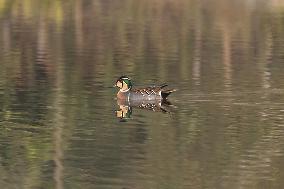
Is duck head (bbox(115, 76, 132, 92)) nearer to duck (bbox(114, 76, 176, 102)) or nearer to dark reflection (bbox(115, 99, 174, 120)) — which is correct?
duck (bbox(114, 76, 176, 102))

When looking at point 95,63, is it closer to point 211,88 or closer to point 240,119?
point 211,88

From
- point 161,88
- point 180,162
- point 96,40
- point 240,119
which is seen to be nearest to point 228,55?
point 96,40

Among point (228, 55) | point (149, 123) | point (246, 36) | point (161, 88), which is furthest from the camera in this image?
point (246, 36)

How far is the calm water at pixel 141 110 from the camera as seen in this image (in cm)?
1355

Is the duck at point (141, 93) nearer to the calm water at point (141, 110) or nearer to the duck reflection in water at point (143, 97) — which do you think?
the duck reflection in water at point (143, 97)

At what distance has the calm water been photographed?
44.4 ft

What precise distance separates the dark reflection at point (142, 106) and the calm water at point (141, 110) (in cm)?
15

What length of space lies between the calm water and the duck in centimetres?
25

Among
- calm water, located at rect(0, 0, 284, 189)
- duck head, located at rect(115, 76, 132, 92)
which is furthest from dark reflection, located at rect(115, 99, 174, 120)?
duck head, located at rect(115, 76, 132, 92)

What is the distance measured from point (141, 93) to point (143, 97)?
0.32 ft

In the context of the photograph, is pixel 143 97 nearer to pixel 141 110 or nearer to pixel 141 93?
pixel 141 93

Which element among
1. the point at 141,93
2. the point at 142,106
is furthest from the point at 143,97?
the point at 142,106

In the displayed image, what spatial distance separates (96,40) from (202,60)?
23.5 ft

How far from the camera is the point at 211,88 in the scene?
806 inches
